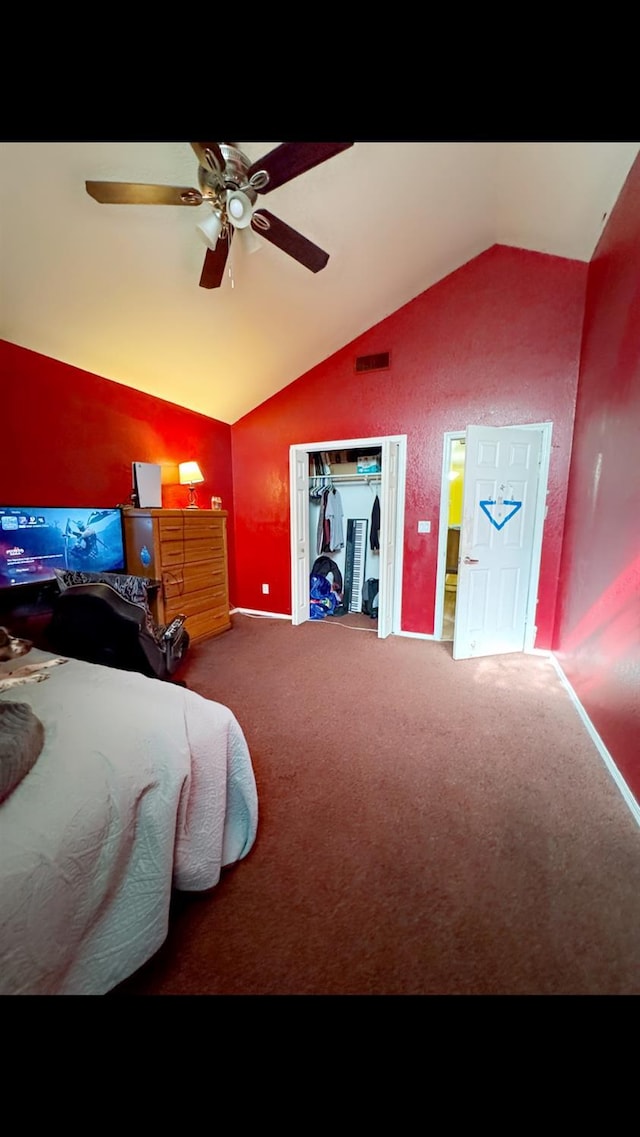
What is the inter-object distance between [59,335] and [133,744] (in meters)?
2.66

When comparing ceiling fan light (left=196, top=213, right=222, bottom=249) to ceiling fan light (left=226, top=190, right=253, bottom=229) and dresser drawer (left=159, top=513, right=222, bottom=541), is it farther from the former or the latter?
dresser drawer (left=159, top=513, right=222, bottom=541)

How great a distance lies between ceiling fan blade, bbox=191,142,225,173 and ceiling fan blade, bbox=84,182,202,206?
134 mm

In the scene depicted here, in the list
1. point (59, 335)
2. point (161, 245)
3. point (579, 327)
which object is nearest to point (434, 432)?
point (579, 327)

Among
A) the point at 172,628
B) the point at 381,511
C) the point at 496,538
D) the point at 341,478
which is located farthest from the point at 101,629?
the point at 341,478

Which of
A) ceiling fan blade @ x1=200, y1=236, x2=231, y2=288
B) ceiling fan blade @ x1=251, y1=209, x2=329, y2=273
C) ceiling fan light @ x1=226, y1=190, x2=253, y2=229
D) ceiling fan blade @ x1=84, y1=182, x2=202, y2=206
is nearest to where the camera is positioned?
ceiling fan blade @ x1=84, y1=182, x2=202, y2=206

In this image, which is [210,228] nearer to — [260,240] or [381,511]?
[260,240]

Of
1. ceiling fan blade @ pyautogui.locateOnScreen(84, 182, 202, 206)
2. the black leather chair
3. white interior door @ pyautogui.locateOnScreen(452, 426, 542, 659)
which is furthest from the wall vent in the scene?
the black leather chair

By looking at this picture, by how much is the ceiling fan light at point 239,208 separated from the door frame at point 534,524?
218cm

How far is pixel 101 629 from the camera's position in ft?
5.94

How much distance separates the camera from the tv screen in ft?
6.97

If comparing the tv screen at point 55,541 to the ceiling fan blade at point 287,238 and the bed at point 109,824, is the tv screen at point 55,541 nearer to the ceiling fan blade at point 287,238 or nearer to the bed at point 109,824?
the bed at point 109,824

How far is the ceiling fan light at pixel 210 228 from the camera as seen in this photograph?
1.58 metres

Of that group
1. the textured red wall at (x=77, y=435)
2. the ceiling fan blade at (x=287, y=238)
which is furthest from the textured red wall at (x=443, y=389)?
the ceiling fan blade at (x=287, y=238)
